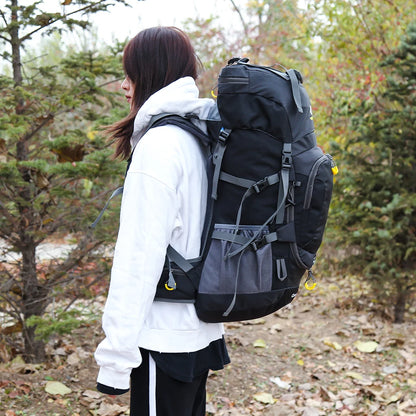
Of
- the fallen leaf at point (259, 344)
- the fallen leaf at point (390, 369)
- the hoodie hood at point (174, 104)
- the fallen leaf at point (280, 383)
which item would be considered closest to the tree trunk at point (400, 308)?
the fallen leaf at point (390, 369)

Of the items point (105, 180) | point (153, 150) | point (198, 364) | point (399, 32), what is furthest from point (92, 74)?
point (399, 32)

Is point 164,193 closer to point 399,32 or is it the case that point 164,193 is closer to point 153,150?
point 153,150

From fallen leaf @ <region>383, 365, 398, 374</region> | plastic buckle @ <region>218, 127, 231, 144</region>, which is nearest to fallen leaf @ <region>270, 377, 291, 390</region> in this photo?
fallen leaf @ <region>383, 365, 398, 374</region>

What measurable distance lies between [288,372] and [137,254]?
9.84 ft

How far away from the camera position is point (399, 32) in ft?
17.0

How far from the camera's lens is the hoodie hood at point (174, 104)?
1724 millimetres

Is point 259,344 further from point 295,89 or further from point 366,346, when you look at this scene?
point 295,89

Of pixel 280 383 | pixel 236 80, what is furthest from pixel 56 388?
pixel 236 80

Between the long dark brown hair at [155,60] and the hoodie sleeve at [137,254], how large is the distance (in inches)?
13.0

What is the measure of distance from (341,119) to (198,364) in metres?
5.07

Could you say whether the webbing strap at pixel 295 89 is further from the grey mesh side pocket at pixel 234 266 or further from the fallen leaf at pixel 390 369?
the fallen leaf at pixel 390 369

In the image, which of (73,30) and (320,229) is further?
(73,30)

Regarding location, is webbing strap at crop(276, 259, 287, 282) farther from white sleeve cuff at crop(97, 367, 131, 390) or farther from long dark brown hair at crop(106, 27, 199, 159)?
long dark brown hair at crop(106, 27, 199, 159)

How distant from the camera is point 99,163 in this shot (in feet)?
11.0
